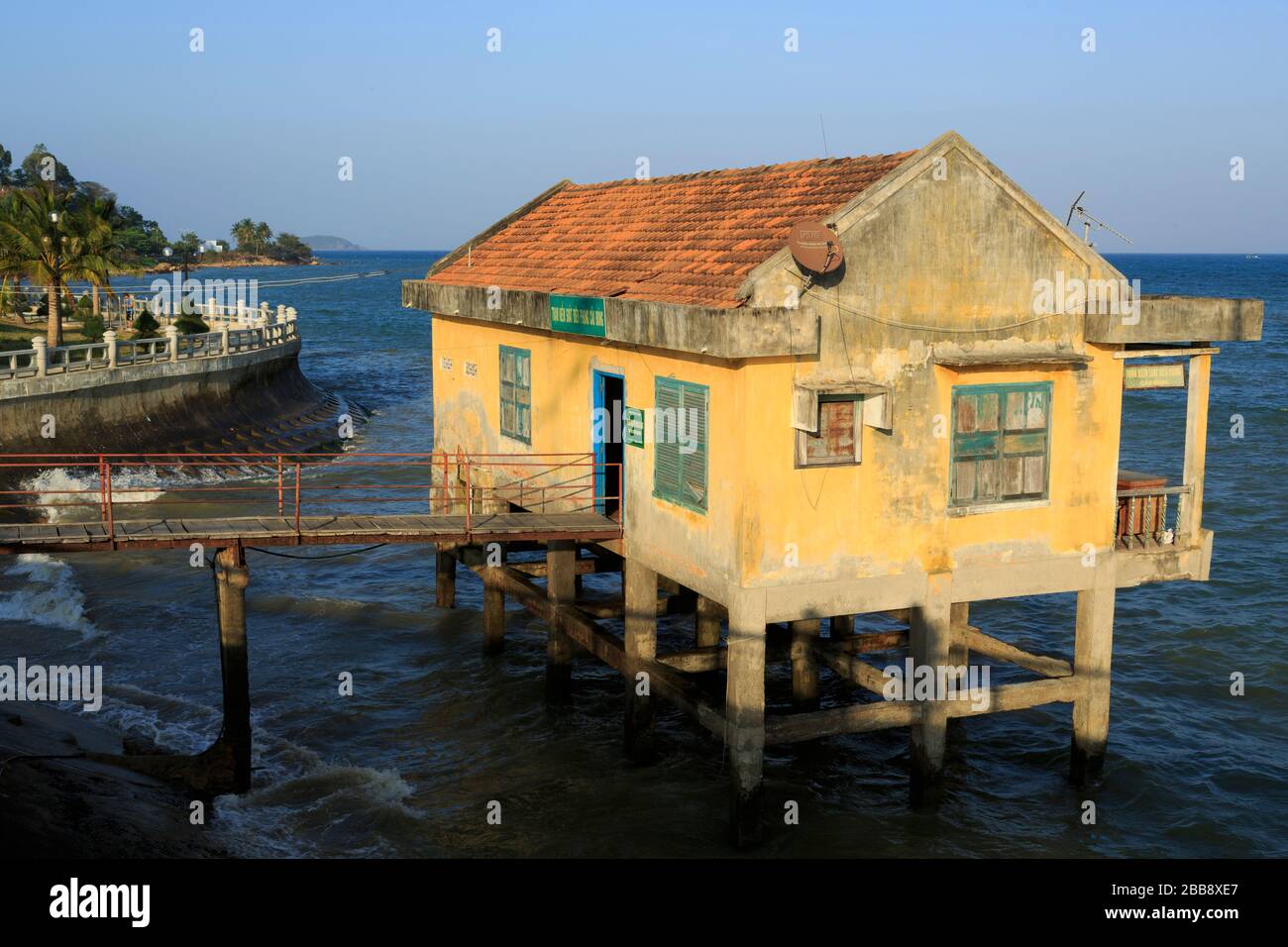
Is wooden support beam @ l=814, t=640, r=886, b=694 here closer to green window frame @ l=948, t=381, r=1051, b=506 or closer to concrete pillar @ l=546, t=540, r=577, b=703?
green window frame @ l=948, t=381, r=1051, b=506

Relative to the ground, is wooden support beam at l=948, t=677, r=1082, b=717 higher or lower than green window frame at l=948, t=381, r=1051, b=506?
lower

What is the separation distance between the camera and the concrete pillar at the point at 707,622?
798 inches

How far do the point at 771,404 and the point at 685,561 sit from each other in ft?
7.75

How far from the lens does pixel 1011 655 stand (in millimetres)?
18000

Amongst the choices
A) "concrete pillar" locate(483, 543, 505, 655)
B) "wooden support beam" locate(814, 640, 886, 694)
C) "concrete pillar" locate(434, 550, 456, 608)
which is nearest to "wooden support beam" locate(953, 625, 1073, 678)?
"wooden support beam" locate(814, 640, 886, 694)

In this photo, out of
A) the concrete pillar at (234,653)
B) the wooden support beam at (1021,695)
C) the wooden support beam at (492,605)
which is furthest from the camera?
the wooden support beam at (492,605)

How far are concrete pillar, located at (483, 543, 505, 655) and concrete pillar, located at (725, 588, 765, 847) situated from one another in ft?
25.2

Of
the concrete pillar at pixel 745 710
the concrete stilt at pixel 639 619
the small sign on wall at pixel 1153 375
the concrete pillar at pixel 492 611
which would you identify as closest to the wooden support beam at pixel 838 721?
the concrete pillar at pixel 745 710

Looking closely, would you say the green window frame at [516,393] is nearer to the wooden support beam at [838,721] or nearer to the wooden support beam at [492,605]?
the wooden support beam at [492,605]

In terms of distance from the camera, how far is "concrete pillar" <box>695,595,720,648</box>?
20.3 metres

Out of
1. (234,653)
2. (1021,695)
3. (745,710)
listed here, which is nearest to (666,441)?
(745,710)

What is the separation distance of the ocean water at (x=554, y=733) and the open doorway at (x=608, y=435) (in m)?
3.43

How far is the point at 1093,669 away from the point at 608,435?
22.5 ft
